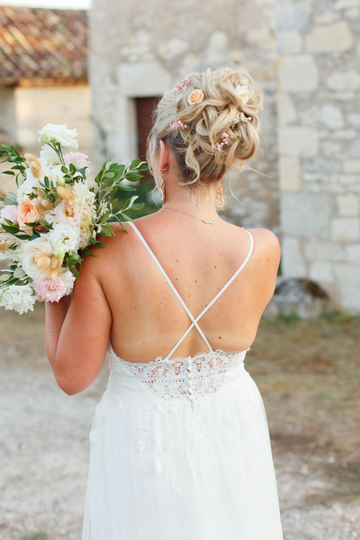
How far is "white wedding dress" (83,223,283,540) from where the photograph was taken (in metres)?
1.68

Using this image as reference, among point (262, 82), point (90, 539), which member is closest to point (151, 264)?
point (90, 539)

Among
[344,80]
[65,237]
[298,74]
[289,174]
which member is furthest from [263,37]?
[65,237]

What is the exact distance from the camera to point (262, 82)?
789 centimetres

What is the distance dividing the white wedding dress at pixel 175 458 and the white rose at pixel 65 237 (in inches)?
14.8

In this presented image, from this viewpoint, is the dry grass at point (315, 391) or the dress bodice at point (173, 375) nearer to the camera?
the dress bodice at point (173, 375)

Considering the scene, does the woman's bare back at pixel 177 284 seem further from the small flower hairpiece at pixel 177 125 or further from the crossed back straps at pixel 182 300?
the small flower hairpiece at pixel 177 125

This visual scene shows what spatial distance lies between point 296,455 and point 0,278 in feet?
8.91

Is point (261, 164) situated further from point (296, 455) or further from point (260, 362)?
point (296, 455)

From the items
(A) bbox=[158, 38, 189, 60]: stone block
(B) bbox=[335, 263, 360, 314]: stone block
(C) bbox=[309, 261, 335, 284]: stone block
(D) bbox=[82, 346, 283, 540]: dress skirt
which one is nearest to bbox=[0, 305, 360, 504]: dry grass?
(B) bbox=[335, 263, 360, 314]: stone block

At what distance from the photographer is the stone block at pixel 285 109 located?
658cm

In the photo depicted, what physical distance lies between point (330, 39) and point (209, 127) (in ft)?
17.5

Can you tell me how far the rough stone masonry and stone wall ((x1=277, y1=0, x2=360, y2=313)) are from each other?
0.03ft

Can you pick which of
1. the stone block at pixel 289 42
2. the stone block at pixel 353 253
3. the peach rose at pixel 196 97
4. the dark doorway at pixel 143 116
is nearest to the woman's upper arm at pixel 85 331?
the peach rose at pixel 196 97

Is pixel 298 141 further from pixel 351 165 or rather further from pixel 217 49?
pixel 217 49
